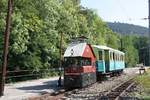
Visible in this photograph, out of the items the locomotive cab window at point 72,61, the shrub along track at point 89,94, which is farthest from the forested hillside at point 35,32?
the shrub along track at point 89,94

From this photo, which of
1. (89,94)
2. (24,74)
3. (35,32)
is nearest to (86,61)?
(89,94)

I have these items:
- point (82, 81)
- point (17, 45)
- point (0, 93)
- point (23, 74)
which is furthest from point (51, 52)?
point (0, 93)

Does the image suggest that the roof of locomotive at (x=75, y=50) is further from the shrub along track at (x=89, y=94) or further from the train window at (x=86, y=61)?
the shrub along track at (x=89, y=94)

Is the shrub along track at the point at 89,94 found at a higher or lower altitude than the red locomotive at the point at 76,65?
lower

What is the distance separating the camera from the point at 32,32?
1875 inches

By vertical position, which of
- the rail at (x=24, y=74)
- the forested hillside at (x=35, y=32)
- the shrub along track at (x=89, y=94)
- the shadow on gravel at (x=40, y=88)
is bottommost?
the shrub along track at (x=89, y=94)

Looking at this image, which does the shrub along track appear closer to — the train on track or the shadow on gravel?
the train on track

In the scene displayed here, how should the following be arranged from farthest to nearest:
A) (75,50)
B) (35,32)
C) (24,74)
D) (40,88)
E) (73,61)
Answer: (35,32) → (24,74) → (40,88) → (75,50) → (73,61)

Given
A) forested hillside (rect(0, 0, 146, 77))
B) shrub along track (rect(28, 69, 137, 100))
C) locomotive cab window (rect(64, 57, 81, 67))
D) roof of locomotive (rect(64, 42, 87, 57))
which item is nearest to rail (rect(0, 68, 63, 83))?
forested hillside (rect(0, 0, 146, 77))

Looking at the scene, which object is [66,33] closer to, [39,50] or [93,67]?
[39,50]

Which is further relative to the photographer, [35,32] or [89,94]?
[35,32]

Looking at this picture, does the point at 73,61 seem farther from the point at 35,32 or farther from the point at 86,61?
the point at 35,32

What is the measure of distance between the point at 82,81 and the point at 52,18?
2329 centimetres

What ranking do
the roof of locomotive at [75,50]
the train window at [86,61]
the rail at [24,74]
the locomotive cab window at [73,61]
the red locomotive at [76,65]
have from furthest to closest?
the rail at [24,74], the train window at [86,61], the roof of locomotive at [75,50], the locomotive cab window at [73,61], the red locomotive at [76,65]
